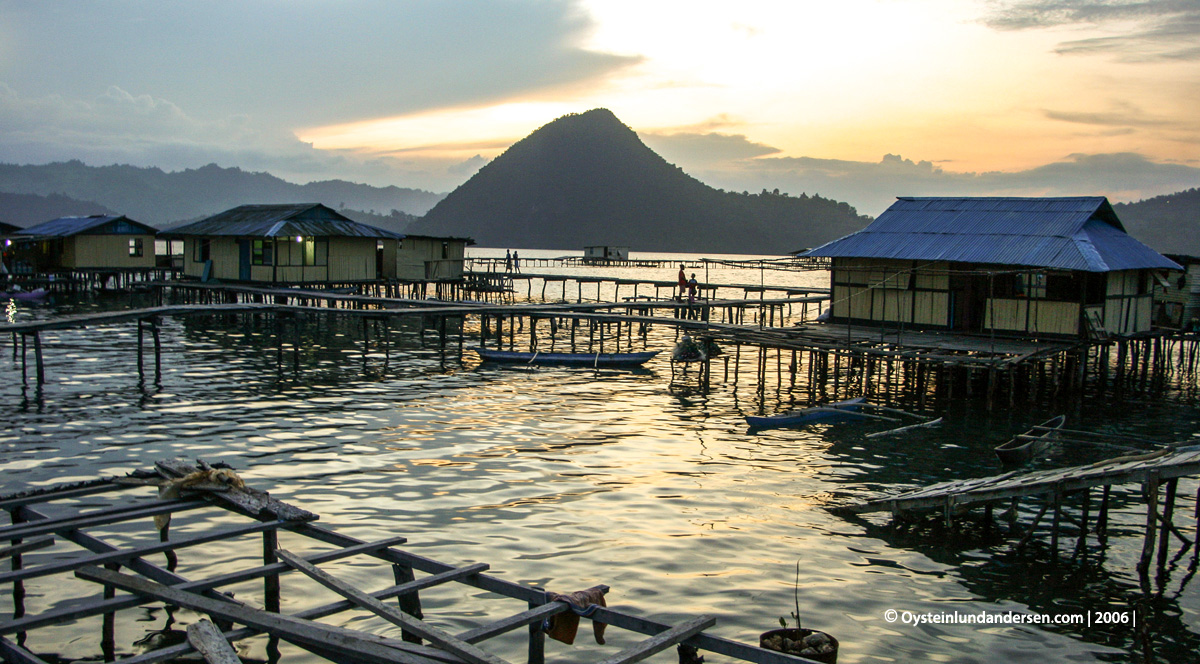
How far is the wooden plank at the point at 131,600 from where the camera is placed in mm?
7320

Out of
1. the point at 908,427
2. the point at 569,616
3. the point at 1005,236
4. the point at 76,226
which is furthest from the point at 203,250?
the point at 569,616

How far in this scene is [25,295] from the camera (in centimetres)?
5328

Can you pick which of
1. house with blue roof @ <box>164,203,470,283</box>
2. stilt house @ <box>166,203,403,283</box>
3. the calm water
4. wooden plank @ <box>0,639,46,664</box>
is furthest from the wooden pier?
stilt house @ <box>166,203,403,283</box>

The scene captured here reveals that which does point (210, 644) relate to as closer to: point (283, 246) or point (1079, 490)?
point (1079, 490)

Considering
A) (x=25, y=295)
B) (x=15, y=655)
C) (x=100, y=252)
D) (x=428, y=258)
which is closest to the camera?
(x=15, y=655)

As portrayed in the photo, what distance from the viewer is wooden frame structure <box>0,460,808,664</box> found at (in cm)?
693

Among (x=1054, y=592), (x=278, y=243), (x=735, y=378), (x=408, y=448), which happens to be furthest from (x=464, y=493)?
(x=278, y=243)

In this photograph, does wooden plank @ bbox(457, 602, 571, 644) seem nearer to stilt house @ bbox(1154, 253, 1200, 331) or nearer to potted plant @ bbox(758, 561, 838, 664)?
potted plant @ bbox(758, 561, 838, 664)

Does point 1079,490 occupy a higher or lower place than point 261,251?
lower

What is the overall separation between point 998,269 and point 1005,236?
60.4 inches

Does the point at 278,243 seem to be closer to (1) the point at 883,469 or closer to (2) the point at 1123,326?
(1) the point at 883,469

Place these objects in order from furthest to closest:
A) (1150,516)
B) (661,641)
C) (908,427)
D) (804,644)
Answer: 1. (908,427)
2. (1150,516)
3. (804,644)
4. (661,641)

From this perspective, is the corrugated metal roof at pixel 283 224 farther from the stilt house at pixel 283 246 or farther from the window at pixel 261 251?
the window at pixel 261 251

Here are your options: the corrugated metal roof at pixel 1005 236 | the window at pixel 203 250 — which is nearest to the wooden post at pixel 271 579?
the corrugated metal roof at pixel 1005 236
